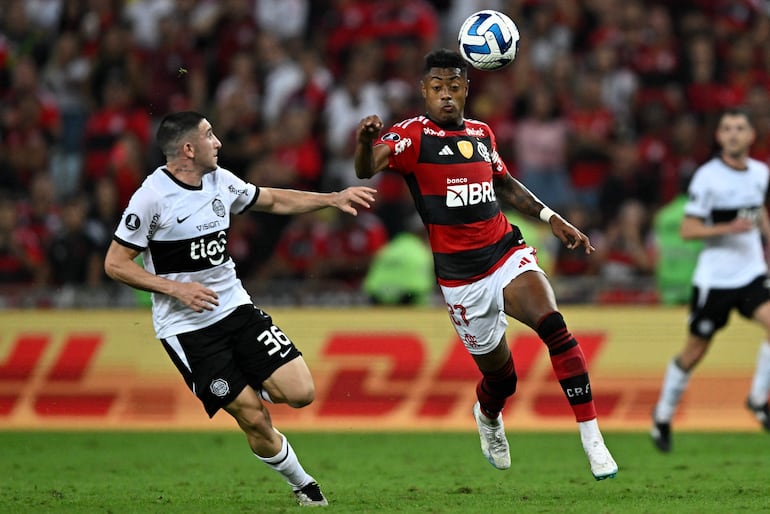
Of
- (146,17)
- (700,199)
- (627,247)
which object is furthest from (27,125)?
(700,199)

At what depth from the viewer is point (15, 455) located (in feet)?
40.7

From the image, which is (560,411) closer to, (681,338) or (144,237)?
(681,338)

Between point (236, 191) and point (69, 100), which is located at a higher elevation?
point (236, 191)

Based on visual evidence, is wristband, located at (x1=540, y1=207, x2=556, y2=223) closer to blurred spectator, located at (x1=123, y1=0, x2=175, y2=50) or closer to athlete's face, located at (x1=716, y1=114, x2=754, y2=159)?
athlete's face, located at (x1=716, y1=114, x2=754, y2=159)

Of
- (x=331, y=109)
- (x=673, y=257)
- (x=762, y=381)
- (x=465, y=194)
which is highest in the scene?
(x=465, y=194)

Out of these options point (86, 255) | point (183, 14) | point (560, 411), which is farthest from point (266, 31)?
point (560, 411)

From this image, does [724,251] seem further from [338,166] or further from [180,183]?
[338,166]

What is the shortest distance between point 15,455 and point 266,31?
902cm

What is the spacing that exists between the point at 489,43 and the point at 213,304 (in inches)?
105

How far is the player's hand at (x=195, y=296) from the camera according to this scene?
842 cm

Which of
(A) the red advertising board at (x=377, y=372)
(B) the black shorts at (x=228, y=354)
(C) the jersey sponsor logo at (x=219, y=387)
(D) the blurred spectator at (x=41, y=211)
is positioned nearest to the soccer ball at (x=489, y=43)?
(B) the black shorts at (x=228, y=354)

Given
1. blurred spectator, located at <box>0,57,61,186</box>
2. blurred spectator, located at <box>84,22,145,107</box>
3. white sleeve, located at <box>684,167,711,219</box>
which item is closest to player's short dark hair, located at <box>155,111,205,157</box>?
white sleeve, located at <box>684,167,711,219</box>

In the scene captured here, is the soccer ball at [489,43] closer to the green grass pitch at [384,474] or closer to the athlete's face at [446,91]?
the athlete's face at [446,91]

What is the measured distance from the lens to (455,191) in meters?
9.23
